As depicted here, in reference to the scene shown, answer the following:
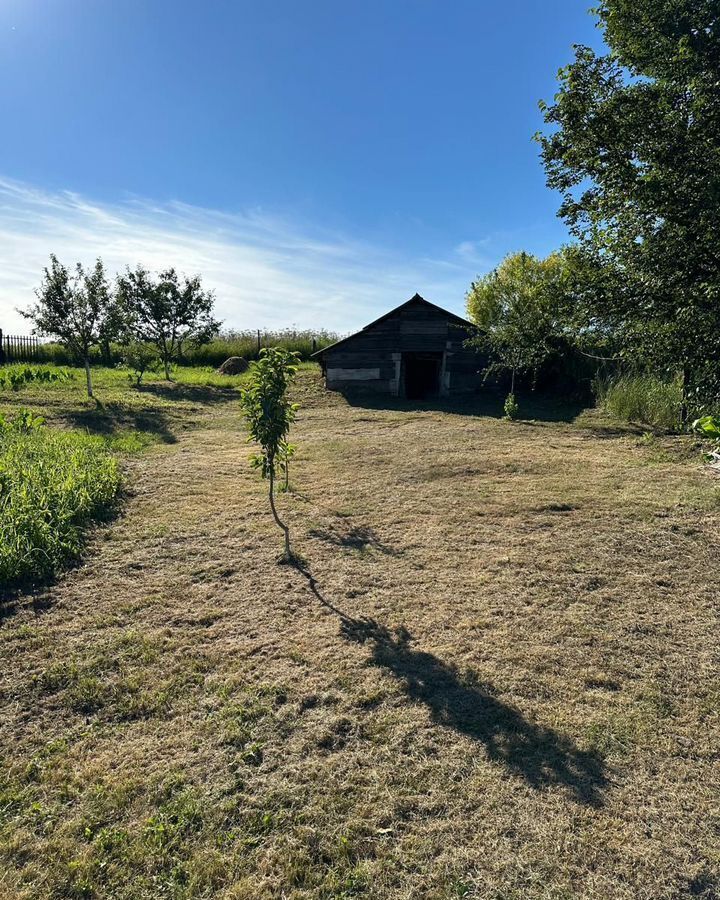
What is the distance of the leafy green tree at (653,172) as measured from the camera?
177 inches

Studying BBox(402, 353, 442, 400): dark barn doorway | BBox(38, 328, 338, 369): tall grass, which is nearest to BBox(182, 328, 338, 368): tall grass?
BBox(38, 328, 338, 369): tall grass

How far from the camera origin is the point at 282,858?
2422 millimetres

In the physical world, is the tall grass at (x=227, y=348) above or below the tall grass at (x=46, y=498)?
above

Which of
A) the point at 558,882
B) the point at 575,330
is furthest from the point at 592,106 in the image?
the point at 558,882

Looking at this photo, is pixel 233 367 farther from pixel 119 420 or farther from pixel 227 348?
pixel 119 420

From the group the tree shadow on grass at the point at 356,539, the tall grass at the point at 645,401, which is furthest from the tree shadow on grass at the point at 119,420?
the tall grass at the point at 645,401

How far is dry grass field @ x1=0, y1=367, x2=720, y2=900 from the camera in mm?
2418

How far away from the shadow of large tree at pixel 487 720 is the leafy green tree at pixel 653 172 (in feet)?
12.6

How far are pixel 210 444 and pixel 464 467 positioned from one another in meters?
6.09

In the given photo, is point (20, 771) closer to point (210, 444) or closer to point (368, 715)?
point (368, 715)

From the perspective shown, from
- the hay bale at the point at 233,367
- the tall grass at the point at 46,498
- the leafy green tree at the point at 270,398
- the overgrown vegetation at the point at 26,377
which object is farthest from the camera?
the hay bale at the point at 233,367

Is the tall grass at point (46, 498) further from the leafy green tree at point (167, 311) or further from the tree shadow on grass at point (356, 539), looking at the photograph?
the leafy green tree at point (167, 311)

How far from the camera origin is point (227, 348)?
2764 centimetres

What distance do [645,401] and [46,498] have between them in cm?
1380
